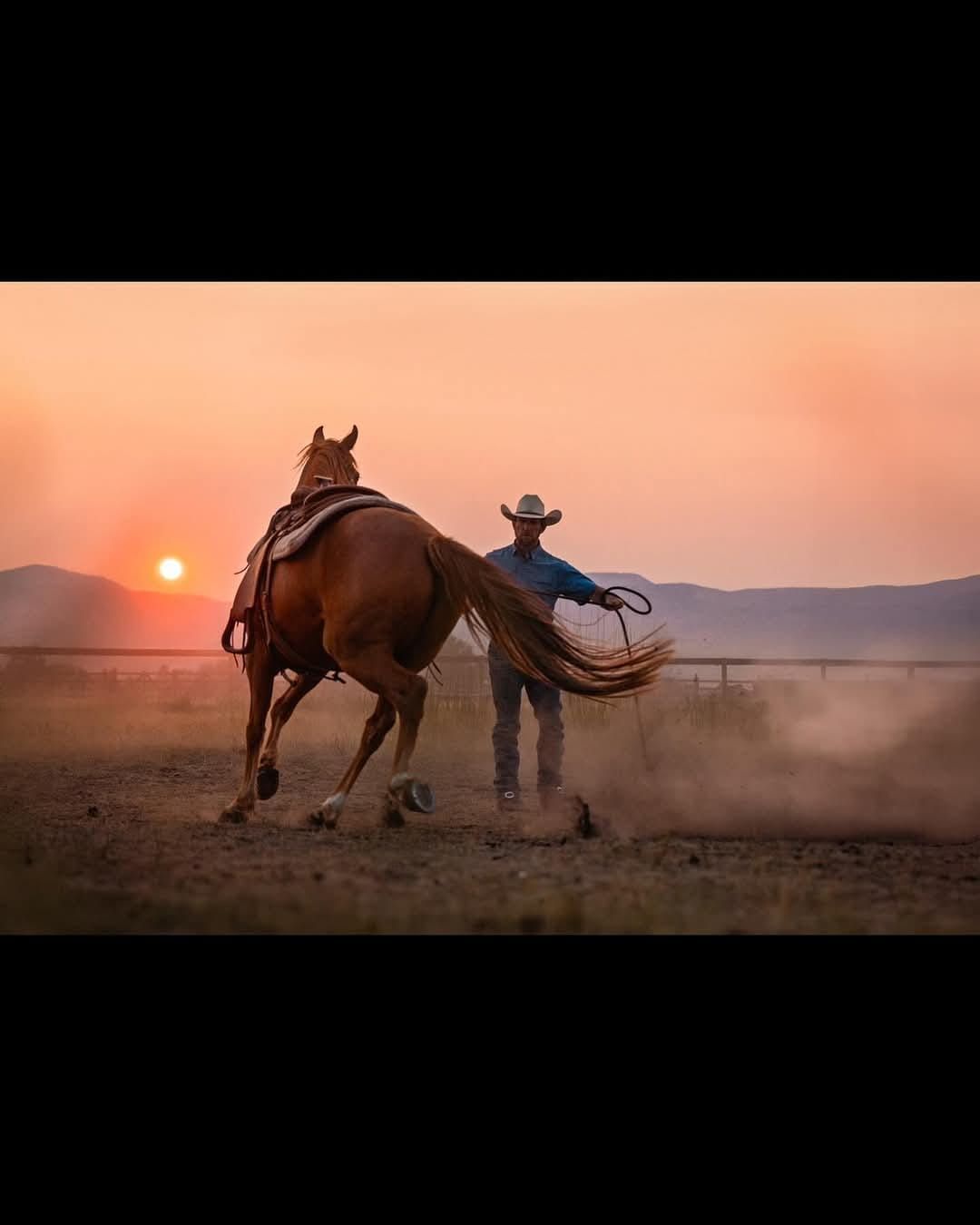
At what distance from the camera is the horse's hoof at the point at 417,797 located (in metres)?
6.13

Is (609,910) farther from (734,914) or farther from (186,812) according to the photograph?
(186,812)

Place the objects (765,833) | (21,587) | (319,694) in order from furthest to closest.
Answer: (319,694)
(21,587)
(765,833)

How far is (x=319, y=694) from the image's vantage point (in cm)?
1427

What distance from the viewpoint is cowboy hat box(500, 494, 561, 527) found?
7555 mm

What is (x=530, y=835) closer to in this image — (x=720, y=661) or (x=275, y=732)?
(x=275, y=732)

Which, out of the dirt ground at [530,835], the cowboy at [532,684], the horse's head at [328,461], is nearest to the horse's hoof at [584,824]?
the dirt ground at [530,835]

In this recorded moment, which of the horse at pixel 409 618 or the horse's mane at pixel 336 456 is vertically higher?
the horse's mane at pixel 336 456

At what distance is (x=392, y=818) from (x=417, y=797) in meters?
0.73

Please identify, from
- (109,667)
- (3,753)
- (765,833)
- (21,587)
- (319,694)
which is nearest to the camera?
(765,833)

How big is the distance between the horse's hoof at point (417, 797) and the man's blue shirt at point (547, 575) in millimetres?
1551

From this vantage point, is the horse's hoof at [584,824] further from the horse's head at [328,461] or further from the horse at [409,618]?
the horse's head at [328,461]

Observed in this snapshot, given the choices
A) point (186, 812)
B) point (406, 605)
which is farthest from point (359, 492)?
point (186, 812)

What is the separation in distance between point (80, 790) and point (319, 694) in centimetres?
564

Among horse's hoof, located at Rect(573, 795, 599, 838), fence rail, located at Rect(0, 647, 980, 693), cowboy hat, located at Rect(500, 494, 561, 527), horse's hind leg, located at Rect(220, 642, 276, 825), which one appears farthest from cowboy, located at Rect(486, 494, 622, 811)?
fence rail, located at Rect(0, 647, 980, 693)
